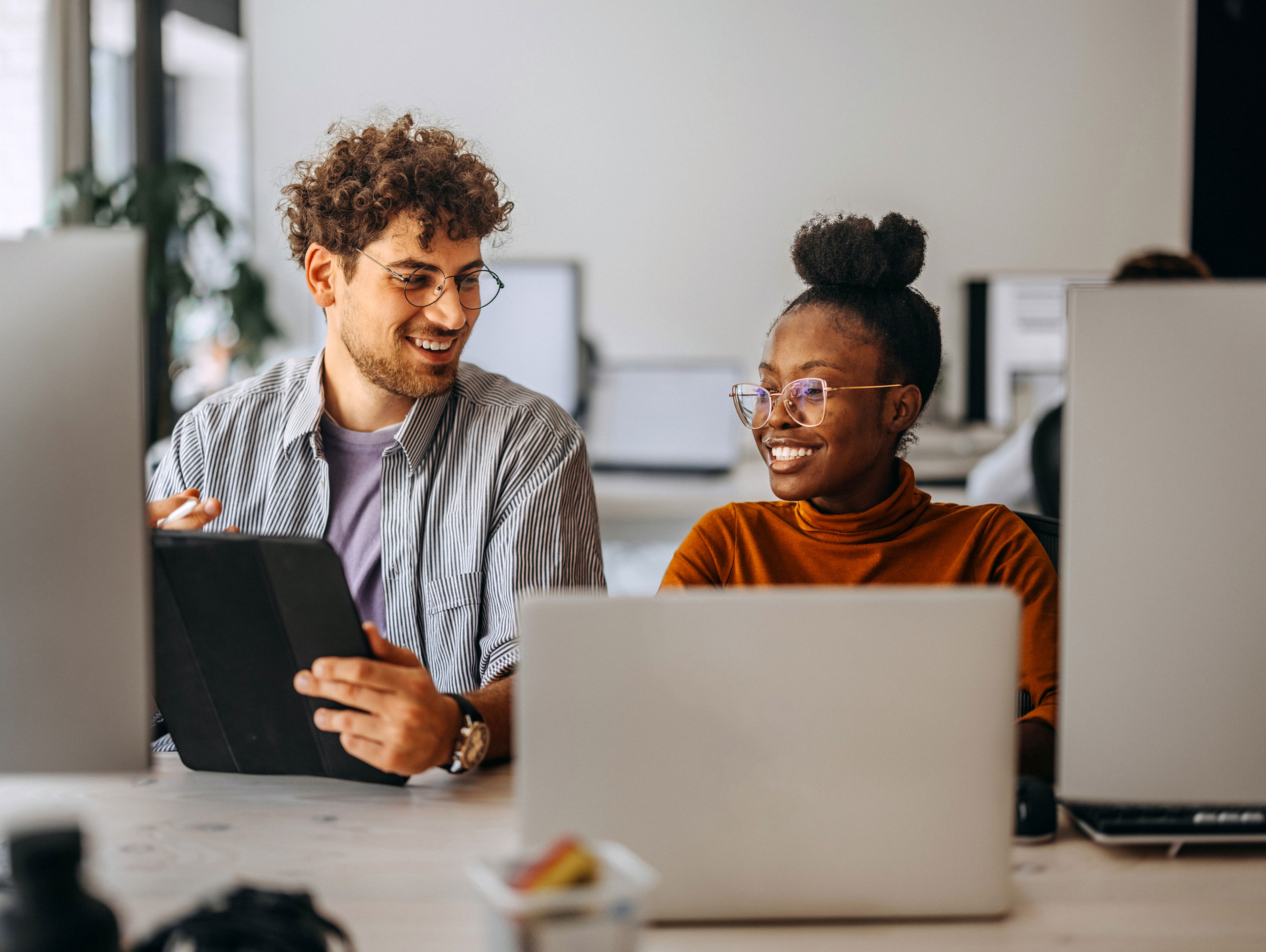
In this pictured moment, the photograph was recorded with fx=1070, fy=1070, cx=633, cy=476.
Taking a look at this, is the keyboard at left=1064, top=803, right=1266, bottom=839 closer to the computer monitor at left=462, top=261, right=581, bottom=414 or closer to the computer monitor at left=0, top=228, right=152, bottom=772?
the computer monitor at left=0, top=228, right=152, bottom=772

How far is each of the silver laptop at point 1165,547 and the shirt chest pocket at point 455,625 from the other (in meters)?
0.86

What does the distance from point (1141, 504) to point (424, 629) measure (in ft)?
3.16

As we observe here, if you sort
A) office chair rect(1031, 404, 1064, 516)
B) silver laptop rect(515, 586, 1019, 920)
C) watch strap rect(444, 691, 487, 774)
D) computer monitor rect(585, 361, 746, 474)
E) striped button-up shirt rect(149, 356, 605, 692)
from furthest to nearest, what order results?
computer monitor rect(585, 361, 746, 474), office chair rect(1031, 404, 1064, 516), striped button-up shirt rect(149, 356, 605, 692), watch strap rect(444, 691, 487, 774), silver laptop rect(515, 586, 1019, 920)

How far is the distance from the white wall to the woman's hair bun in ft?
9.16

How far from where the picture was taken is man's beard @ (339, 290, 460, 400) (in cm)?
145

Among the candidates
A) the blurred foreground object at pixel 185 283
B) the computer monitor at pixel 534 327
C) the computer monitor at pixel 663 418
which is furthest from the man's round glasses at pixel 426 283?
the blurred foreground object at pixel 185 283

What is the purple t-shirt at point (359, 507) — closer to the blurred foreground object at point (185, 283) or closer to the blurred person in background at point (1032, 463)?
the blurred person in background at point (1032, 463)

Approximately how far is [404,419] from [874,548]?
0.66 metres

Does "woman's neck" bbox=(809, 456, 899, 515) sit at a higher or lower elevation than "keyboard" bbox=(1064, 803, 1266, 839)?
higher

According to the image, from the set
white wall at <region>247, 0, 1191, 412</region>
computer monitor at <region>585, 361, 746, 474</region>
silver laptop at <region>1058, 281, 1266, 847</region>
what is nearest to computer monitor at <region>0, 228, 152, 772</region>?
silver laptop at <region>1058, 281, 1266, 847</region>

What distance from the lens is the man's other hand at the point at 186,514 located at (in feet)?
3.65

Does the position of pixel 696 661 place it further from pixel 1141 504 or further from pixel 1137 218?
pixel 1137 218

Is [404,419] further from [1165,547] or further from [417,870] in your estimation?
[1165,547]

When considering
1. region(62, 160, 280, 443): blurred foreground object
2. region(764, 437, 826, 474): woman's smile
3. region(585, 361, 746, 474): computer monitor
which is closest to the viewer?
region(764, 437, 826, 474): woman's smile
